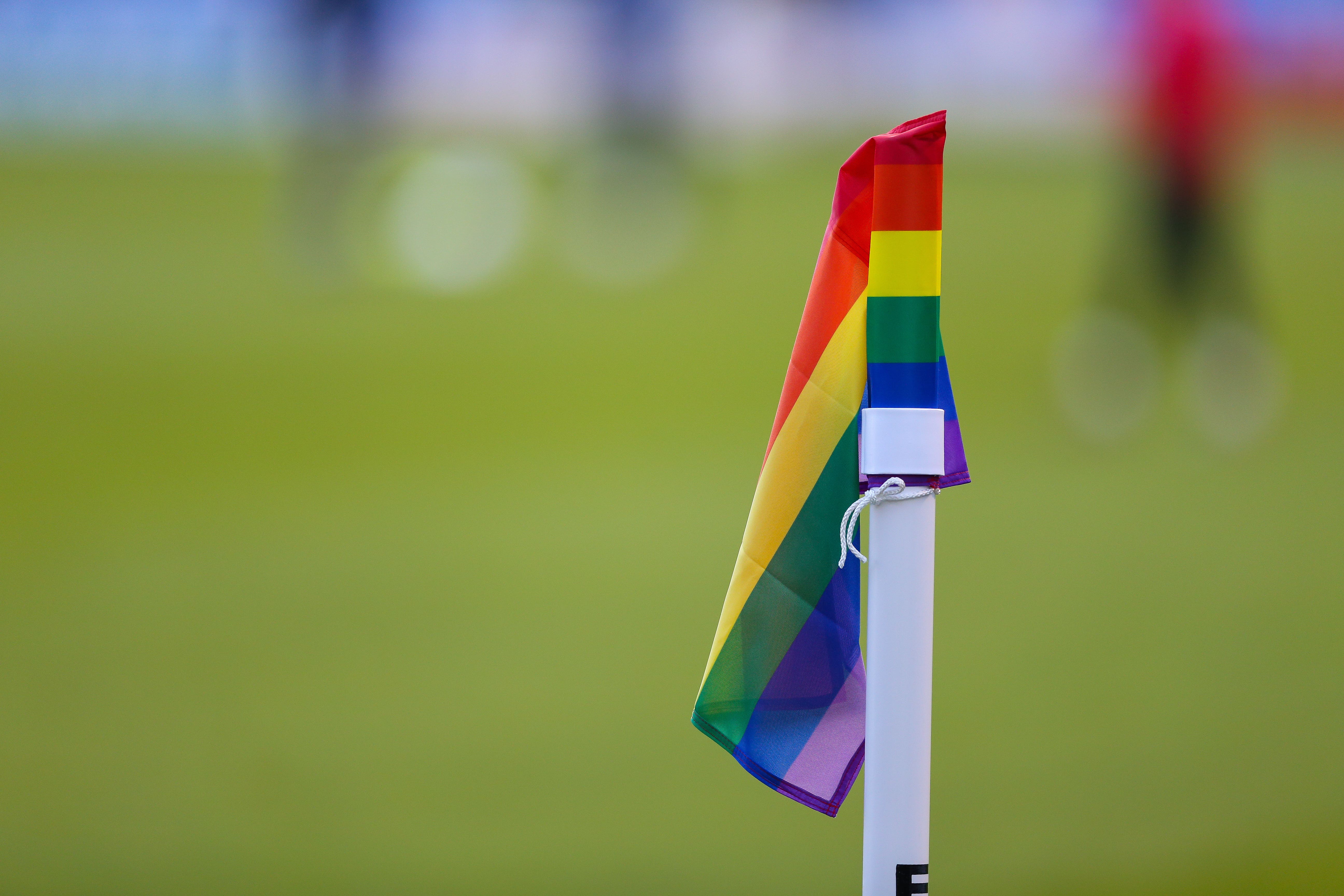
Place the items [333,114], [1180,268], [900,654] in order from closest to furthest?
[900,654]
[333,114]
[1180,268]

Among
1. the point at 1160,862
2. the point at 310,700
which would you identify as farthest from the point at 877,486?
the point at 1160,862

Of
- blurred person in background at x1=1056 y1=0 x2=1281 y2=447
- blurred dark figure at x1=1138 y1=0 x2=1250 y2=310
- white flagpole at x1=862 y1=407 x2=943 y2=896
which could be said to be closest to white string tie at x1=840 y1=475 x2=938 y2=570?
white flagpole at x1=862 y1=407 x2=943 y2=896

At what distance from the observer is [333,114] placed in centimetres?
158

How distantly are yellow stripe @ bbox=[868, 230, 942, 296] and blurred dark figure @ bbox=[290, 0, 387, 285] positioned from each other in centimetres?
100

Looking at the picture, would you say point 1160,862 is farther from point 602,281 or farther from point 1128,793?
point 602,281

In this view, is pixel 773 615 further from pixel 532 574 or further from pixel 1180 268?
pixel 1180 268

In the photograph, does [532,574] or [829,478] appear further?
[532,574]

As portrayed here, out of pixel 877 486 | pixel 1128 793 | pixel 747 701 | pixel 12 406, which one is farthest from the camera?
pixel 1128 793

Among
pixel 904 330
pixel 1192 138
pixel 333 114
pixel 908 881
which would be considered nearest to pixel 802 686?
pixel 908 881

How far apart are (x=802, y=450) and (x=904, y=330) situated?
122mm

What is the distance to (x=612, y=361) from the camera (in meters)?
1.62

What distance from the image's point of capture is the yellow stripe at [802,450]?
82cm

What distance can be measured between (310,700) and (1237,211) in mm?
1465

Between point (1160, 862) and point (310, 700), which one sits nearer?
point (310, 700)
